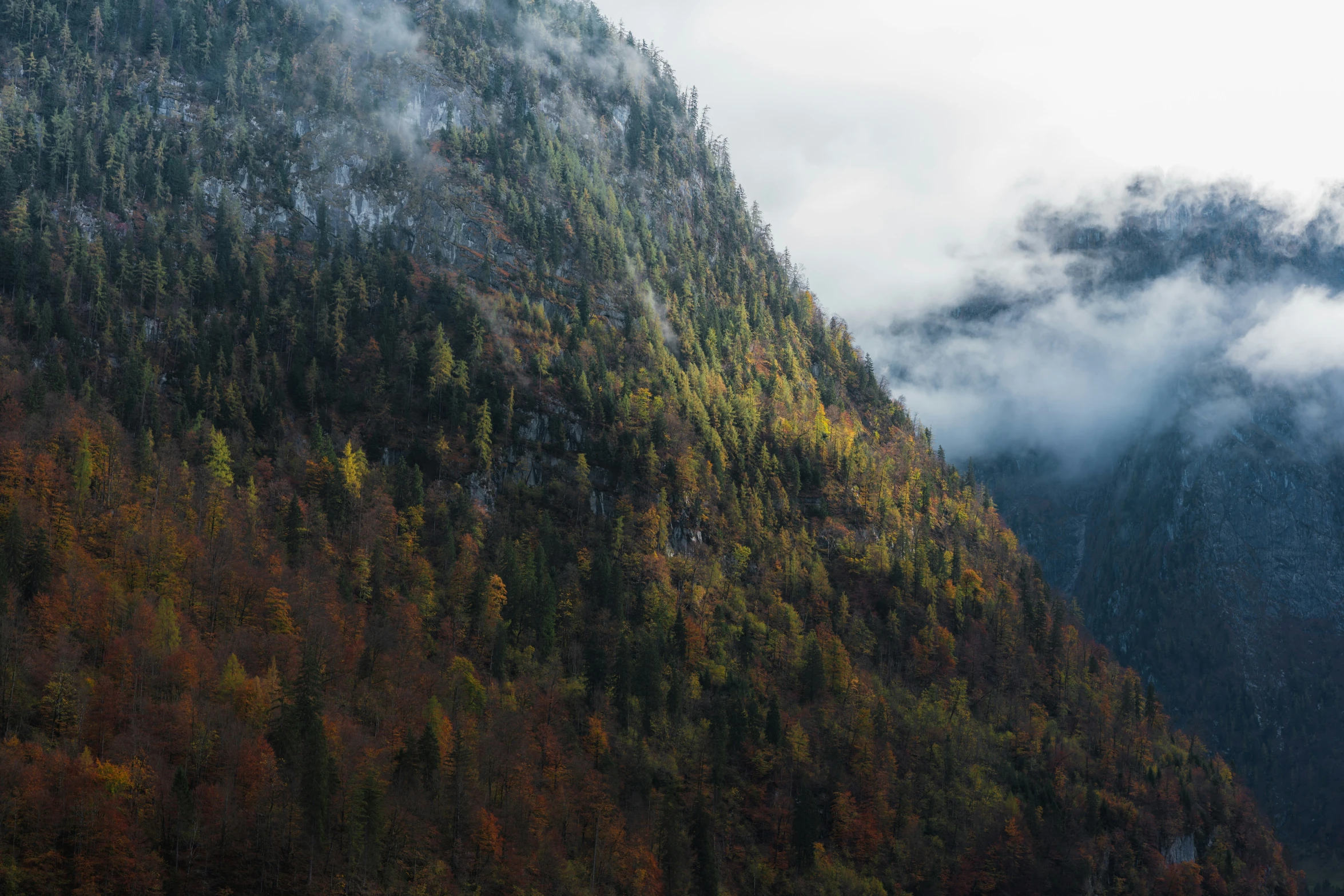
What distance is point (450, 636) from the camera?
13225 centimetres

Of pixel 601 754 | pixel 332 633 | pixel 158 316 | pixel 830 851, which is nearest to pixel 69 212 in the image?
pixel 158 316

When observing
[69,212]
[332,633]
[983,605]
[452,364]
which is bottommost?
[332,633]

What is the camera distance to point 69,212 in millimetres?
187000

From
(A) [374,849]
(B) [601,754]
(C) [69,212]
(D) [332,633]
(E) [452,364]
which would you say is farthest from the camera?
(C) [69,212]

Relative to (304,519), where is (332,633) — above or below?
below

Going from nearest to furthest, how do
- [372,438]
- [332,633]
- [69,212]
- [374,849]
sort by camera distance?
[374,849] < [332,633] < [372,438] < [69,212]

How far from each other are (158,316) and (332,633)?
78069 millimetres

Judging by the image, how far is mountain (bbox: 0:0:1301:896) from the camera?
305ft

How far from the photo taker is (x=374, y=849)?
92250 mm

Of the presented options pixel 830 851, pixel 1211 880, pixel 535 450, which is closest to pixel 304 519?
pixel 535 450

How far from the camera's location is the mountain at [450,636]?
305 feet

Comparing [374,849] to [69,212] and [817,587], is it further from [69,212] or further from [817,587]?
[69,212]

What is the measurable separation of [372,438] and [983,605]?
371ft

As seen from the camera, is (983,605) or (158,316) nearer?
(158,316)
